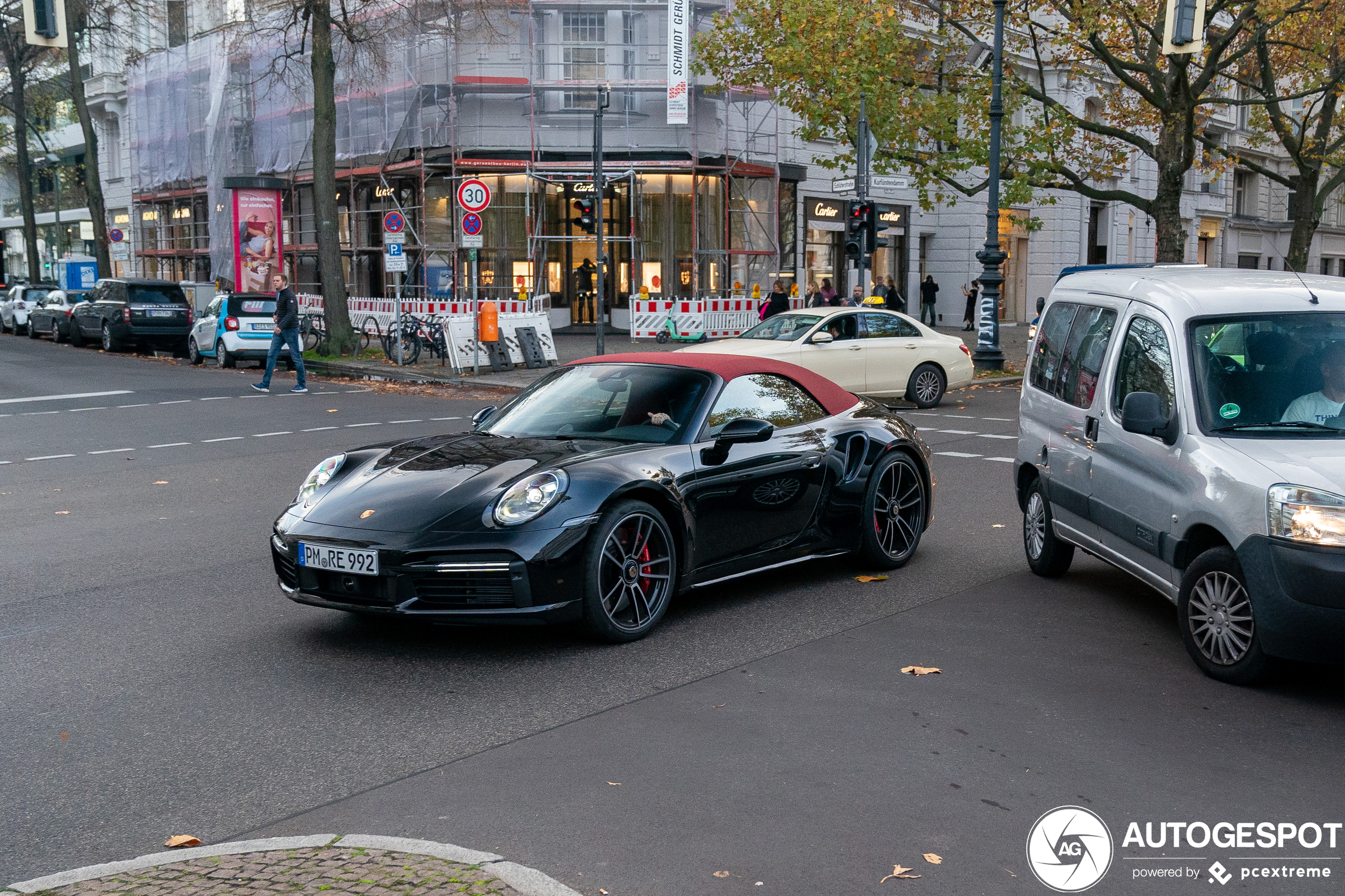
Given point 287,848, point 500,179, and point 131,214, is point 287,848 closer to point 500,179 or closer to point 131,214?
point 500,179

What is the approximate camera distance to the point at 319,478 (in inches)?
267

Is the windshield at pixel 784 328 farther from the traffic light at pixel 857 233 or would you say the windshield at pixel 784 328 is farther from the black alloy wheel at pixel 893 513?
the black alloy wheel at pixel 893 513

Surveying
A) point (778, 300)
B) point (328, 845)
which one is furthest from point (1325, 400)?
point (778, 300)

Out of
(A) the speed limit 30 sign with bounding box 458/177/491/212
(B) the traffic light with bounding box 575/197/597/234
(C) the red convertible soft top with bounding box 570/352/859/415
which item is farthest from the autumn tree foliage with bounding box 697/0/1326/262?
(C) the red convertible soft top with bounding box 570/352/859/415

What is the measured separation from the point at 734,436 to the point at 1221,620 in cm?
244

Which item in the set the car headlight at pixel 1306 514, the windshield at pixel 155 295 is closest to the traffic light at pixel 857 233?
the windshield at pixel 155 295

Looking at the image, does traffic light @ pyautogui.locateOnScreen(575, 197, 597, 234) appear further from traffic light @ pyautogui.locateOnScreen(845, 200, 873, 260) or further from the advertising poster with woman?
the advertising poster with woman

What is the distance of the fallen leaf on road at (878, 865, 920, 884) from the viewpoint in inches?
148

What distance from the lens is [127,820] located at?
4.18m

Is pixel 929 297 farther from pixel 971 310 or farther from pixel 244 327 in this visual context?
pixel 244 327

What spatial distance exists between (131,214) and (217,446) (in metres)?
42.5

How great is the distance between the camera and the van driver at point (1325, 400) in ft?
19.2

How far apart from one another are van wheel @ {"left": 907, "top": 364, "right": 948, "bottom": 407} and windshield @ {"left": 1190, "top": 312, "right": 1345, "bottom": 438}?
12025 millimetres
